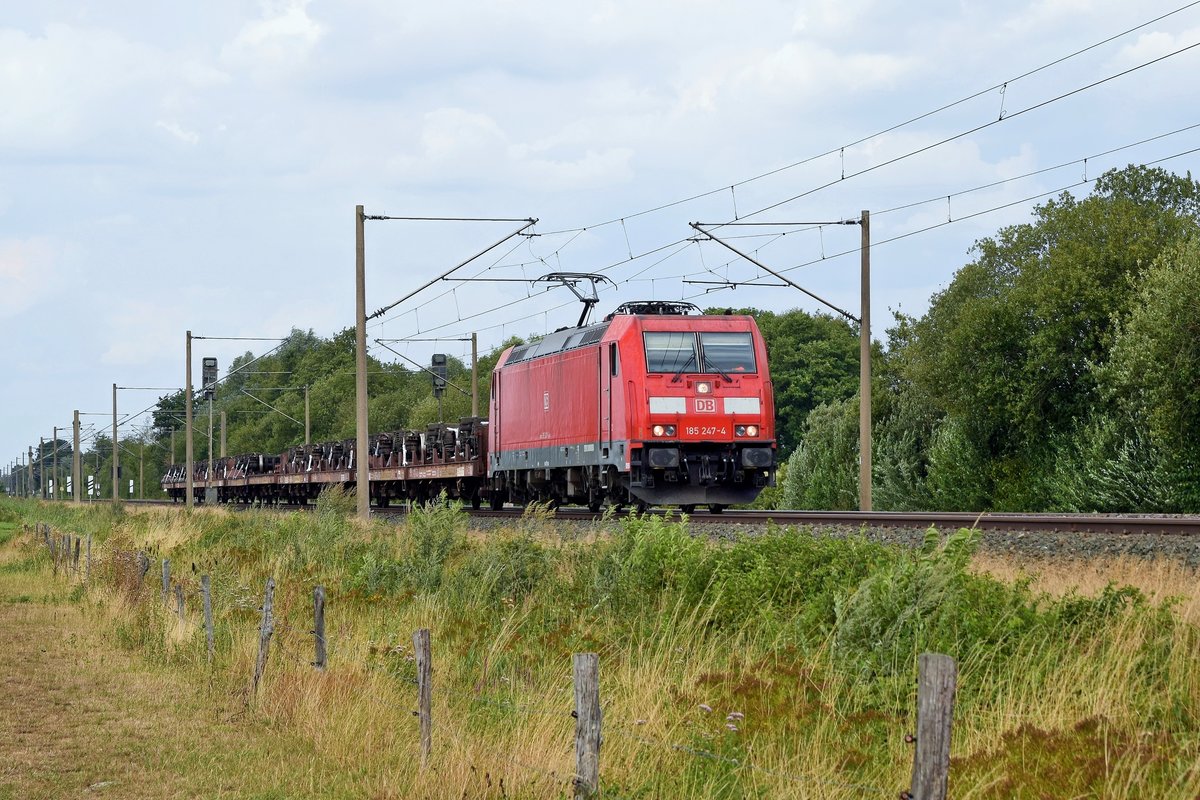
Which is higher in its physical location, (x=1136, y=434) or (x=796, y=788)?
(x=1136, y=434)

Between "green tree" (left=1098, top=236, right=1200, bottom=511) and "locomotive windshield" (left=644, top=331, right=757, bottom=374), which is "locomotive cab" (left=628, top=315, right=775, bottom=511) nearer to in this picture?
"locomotive windshield" (left=644, top=331, right=757, bottom=374)

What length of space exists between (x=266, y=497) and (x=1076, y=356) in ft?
150

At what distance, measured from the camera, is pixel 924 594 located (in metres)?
10.4

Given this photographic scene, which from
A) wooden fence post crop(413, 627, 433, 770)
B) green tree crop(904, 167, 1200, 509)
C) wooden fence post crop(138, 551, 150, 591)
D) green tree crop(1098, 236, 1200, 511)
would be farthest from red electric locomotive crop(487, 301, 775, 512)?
wooden fence post crop(413, 627, 433, 770)

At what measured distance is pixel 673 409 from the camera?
2648cm

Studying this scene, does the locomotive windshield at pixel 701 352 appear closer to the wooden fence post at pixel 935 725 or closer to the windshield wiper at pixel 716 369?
the windshield wiper at pixel 716 369

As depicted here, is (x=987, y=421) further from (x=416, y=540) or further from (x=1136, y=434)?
(x=416, y=540)

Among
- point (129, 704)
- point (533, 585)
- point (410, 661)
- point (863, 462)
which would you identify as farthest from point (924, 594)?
point (863, 462)

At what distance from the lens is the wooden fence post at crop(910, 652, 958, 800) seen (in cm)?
544

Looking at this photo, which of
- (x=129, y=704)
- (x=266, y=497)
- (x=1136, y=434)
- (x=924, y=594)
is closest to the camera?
(x=924, y=594)

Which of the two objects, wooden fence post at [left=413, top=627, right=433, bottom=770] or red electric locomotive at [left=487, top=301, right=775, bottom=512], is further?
red electric locomotive at [left=487, top=301, right=775, bottom=512]

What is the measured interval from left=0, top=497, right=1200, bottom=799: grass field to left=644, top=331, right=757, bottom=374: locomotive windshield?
950 centimetres

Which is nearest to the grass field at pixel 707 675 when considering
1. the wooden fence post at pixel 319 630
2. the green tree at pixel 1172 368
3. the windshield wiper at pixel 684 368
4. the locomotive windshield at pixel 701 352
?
the wooden fence post at pixel 319 630

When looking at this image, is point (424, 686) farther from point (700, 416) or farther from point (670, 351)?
point (670, 351)
